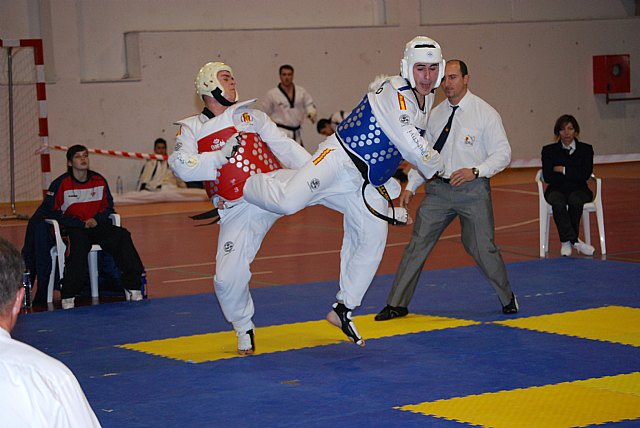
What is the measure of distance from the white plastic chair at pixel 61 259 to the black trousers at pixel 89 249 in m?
0.06

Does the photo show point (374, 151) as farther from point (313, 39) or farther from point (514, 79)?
point (514, 79)

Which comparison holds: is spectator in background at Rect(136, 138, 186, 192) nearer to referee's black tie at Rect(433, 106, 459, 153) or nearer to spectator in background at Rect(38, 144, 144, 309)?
spectator in background at Rect(38, 144, 144, 309)

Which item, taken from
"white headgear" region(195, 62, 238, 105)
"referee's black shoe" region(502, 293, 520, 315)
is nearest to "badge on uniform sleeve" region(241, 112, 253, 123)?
"white headgear" region(195, 62, 238, 105)

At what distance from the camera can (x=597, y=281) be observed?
368 inches

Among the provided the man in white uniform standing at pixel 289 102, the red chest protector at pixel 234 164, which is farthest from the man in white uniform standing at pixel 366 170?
the man in white uniform standing at pixel 289 102

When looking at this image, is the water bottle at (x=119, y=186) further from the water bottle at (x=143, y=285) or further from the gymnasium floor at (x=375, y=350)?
the water bottle at (x=143, y=285)

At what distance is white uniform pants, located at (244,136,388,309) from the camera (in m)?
6.63

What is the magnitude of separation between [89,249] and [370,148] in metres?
3.57

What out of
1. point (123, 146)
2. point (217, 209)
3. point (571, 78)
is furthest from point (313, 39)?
point (217, 209)

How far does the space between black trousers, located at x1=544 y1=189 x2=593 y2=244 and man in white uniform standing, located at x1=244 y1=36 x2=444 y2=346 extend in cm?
448

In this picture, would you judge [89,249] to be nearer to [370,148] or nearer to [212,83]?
[212,83]

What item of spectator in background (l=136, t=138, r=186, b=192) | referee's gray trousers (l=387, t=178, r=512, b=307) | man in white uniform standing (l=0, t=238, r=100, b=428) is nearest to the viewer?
man in white uniform standing (l=0, t=238, r=100, b=428)

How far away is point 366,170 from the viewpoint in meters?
6.77

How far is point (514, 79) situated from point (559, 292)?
14087 mm
